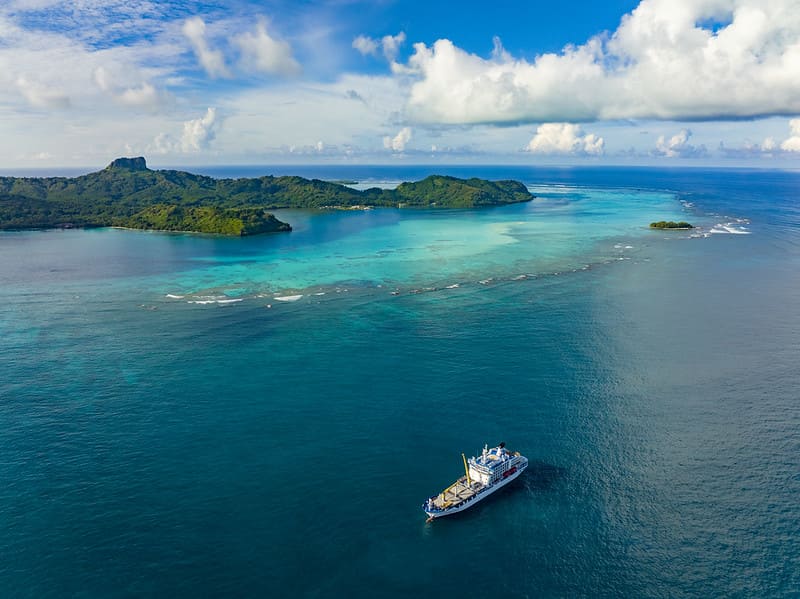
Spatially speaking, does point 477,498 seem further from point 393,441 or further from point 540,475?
point 393,441

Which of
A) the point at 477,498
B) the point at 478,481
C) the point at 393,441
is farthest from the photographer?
the point at 393,441

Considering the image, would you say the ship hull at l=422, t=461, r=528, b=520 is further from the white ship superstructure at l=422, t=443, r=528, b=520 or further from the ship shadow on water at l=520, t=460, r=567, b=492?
the ship shadow on water at l=520, t=460, r=567, b=492

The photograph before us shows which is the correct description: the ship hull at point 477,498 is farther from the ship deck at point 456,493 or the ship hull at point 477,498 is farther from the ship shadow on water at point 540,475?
the ship shadow on water at point 540,475

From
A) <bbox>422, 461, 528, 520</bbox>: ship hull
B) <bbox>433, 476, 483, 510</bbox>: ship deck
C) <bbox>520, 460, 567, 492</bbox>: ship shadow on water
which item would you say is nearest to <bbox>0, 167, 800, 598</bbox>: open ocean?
<bbox>520, 460, 567, 492</bbox>: ship shadow on water

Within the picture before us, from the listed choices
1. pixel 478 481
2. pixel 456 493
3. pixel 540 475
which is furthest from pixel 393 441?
pixel 540 475

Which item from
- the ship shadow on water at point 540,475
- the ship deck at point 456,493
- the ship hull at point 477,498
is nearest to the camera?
the ship hull at point 477,498

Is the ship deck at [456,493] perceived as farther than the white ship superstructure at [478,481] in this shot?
Yes

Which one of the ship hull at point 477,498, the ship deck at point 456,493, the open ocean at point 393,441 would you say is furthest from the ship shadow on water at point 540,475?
the ship deck at point 456,493
